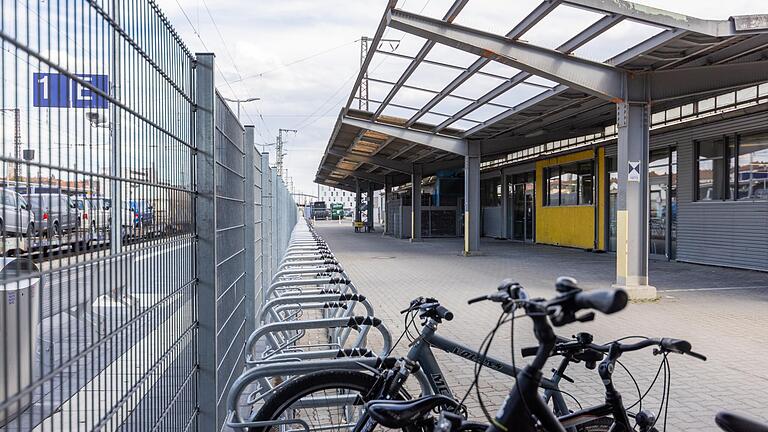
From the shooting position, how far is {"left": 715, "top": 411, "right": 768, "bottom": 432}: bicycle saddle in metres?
1.99

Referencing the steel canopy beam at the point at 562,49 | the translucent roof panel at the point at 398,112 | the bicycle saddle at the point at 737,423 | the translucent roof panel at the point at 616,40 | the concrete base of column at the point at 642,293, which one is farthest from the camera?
the translucent roof panel at the point at 398,112

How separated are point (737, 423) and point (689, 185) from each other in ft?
49.8

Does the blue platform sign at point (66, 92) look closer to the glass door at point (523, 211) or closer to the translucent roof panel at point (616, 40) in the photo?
the translucent roof panel at point (616, 40)

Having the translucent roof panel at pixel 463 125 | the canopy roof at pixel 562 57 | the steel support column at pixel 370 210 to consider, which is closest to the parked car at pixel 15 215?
the canopy roof at pixel 562 57

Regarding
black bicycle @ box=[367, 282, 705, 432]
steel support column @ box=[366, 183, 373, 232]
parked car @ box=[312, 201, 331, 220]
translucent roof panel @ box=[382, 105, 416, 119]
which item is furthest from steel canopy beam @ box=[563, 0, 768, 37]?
parked car @ box=[312, 201, 331, 220]

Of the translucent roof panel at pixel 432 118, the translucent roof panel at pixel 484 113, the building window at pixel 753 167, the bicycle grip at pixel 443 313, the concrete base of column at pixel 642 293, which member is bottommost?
the concrete base of column at pixel 642 293

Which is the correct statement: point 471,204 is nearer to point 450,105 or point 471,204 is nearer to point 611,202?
point 611,202

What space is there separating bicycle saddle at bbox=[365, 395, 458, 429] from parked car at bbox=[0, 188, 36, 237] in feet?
4.25

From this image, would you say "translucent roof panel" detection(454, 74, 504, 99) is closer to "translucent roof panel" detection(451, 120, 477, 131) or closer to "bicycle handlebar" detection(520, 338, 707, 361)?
"translucent roof panel" detection(451, 120, 477, 131)

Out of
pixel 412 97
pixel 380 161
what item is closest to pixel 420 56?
pixel 412 97

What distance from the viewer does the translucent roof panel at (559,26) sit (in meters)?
8.73

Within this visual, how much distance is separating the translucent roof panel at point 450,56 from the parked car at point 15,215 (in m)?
9.50

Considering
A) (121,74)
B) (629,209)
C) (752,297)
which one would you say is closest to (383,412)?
(121,74)

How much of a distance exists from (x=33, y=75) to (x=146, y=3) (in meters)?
1.08
